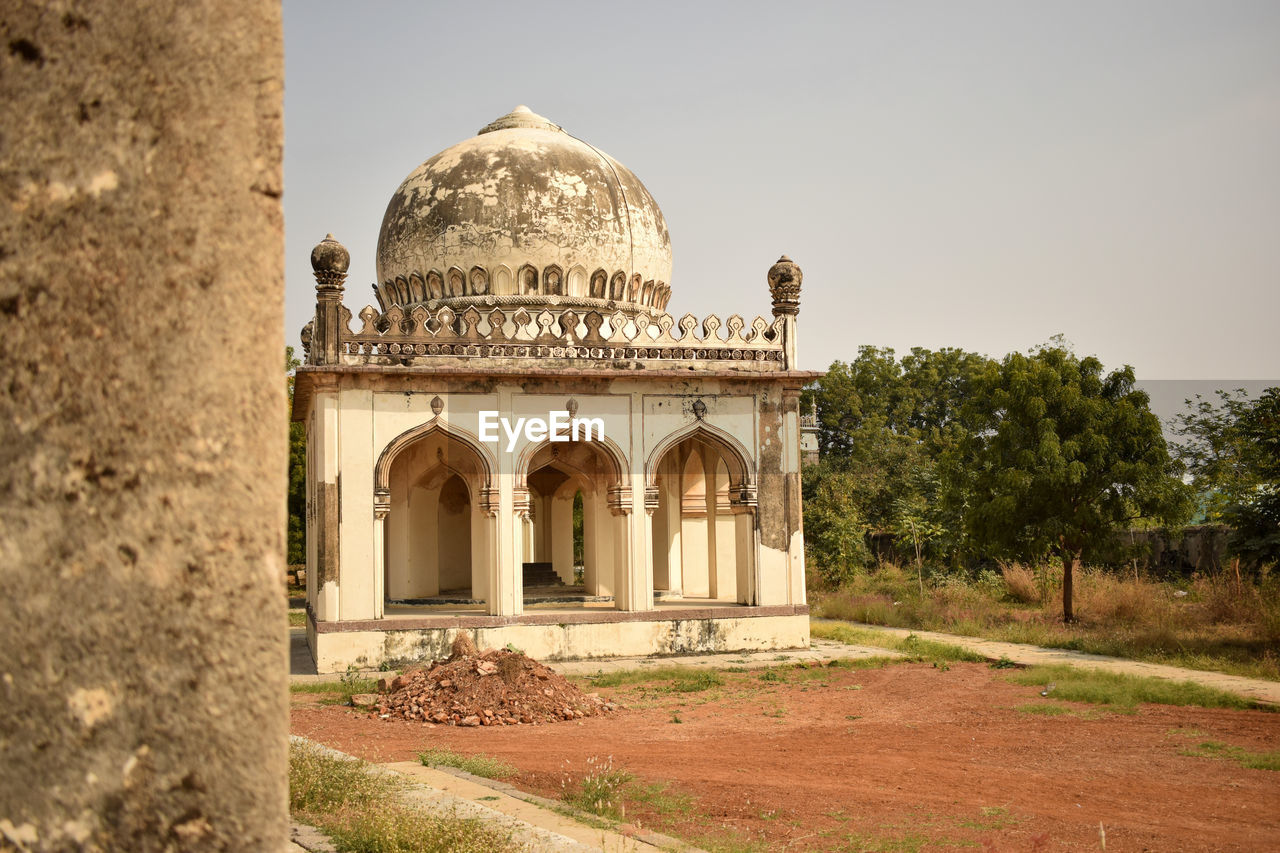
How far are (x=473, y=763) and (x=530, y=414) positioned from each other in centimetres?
725

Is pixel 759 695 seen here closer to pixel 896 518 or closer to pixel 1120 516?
pixel 1120 516

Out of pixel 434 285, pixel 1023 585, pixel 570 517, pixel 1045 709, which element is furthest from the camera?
pixel 1023 585

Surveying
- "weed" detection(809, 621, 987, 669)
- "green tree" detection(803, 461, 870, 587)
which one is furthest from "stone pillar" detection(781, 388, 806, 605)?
"green tree" detection(803, 461, 870, 587)

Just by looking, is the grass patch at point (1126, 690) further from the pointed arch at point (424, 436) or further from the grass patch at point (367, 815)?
the grass patch at point (367, 815)

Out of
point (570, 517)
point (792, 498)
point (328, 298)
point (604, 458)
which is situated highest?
point (328, 298)

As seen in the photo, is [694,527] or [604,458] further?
[694,527]

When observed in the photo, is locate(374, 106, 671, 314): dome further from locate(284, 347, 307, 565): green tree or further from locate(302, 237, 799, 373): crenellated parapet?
locate(284, 347, 307, 565): green tree

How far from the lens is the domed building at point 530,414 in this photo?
1432 cm

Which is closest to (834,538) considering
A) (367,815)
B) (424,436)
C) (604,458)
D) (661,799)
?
(604,458)

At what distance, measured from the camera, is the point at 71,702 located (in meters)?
1.66

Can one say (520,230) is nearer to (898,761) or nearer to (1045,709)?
(1045,709)

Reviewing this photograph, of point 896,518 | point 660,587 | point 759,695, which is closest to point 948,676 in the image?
point 759,695

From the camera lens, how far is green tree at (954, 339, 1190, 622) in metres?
17.0

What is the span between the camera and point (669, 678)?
13469 millimetres
